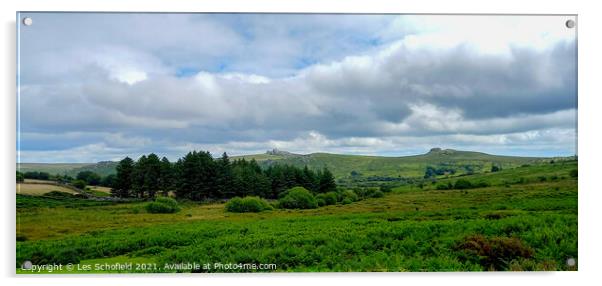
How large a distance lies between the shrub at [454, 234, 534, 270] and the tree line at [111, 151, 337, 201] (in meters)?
3.09

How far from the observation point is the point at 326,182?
916 cm

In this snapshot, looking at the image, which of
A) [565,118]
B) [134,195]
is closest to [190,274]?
[134,195]

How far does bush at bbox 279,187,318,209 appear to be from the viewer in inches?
360

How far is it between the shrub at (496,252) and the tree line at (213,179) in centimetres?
309

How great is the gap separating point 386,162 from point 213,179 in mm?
3886

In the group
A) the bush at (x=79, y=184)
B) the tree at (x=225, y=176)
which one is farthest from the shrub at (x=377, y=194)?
the bush at (x=79, y=184)

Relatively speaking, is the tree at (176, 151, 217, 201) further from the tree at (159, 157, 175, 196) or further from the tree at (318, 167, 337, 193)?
the tree at (318, 167, 337, 193)

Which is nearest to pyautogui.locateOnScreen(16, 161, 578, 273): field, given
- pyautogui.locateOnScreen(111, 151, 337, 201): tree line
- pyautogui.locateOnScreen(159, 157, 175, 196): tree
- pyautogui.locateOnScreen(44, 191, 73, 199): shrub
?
pyautogui.locateOnScreen(44, 191, 73, 199): shrub

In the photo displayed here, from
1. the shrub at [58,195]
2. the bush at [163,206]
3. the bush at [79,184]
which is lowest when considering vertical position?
the bush at [163,206]

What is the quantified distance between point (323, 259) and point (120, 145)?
476 cm

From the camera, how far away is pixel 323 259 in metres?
8.20

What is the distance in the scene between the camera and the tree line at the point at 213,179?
8.89 m

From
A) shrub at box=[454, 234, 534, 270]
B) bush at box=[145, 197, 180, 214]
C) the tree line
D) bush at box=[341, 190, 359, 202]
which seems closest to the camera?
shrub at box=[454, 234, 534, 270]

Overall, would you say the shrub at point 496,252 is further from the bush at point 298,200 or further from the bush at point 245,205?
the bush at point 245,205
